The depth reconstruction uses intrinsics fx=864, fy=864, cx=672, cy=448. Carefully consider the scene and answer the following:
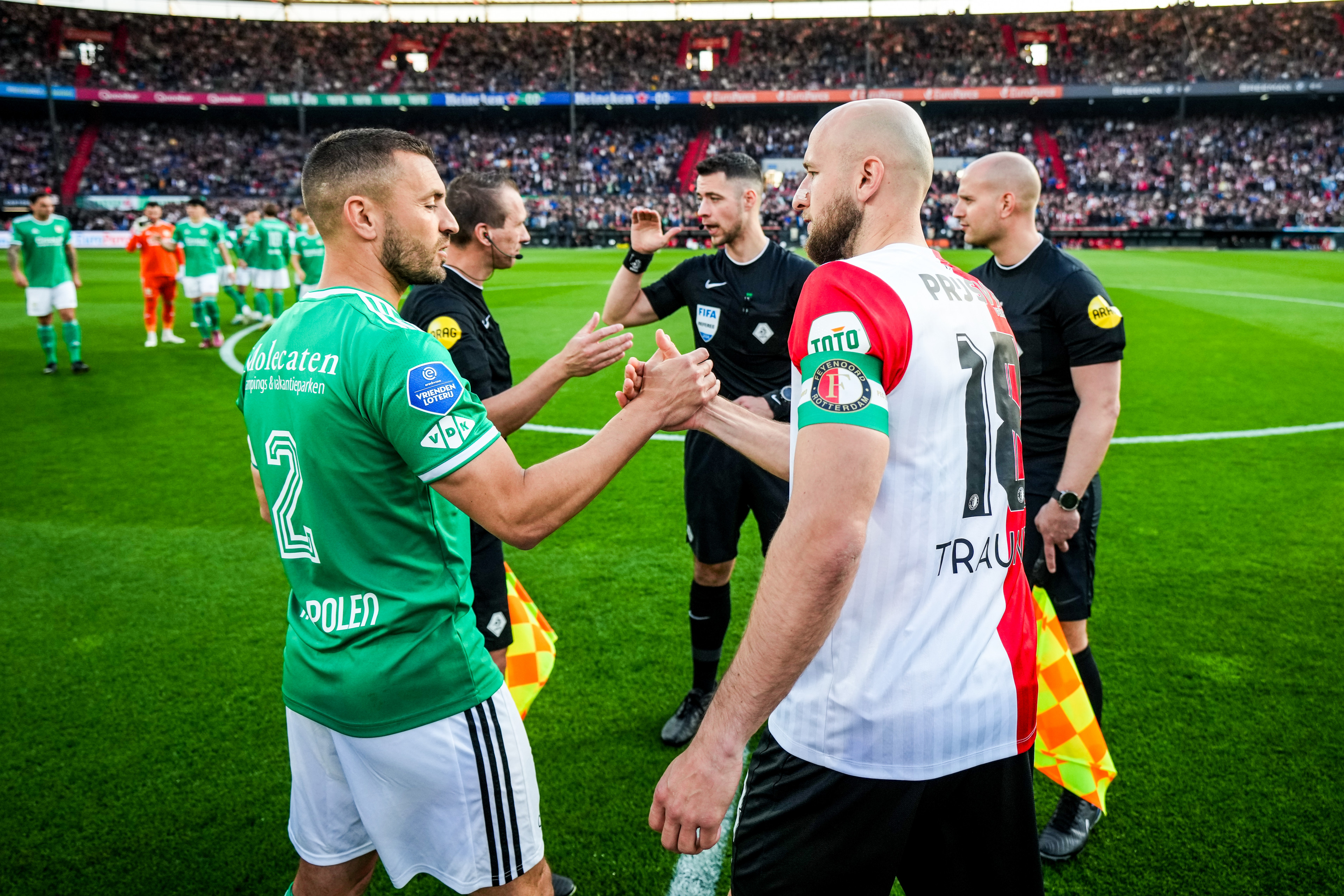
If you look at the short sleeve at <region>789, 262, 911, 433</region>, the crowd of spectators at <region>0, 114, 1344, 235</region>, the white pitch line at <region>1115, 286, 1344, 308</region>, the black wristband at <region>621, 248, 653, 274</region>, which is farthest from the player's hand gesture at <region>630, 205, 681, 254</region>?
the crowd of spectators at <region>0, 114, 1344, 235</region>

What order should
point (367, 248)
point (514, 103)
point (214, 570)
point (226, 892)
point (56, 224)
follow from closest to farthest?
point (367, 248), point (226, 892), point (214, 570), point (56, 224), point (514, 103)

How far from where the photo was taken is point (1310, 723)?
4.12 meters

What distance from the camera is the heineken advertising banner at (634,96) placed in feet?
152

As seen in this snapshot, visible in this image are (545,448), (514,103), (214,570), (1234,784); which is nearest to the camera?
(1234,784)

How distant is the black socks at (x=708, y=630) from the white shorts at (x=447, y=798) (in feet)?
7.34

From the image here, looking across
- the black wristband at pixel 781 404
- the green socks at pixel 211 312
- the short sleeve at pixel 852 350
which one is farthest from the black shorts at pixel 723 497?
the green socks at pixel 211 312

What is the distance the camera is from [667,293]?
17.2 feet

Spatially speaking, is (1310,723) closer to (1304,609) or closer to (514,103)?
(1304,609)

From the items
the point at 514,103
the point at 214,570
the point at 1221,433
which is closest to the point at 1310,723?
the point at 1221,433

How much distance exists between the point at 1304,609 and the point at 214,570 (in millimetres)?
7128

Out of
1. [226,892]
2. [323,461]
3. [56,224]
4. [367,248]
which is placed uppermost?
[56,224]

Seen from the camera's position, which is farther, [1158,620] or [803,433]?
[1158,620]

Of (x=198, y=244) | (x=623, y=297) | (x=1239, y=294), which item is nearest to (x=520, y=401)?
(x=623, y=297)

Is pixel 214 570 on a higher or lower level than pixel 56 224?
lower
